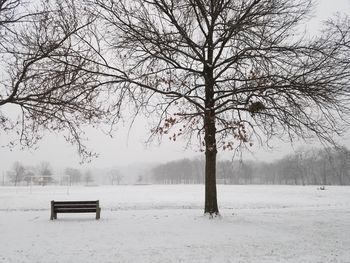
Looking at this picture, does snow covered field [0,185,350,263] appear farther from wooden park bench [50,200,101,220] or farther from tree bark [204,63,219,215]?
tree bark [204,63,219,215]

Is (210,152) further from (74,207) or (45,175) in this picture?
(45,175)

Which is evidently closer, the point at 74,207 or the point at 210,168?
the point at 74,207

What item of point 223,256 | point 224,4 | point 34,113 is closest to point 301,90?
point 224,4

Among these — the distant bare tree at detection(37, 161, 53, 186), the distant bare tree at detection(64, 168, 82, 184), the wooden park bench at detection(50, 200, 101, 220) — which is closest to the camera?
the wooden park bench at detection(50, 200, 101, 220)

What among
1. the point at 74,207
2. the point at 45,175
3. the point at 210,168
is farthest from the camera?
the point at 45,175

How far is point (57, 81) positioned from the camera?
1513cm

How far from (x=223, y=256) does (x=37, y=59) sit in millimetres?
9914

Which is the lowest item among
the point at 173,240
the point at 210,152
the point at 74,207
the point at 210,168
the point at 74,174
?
the point at 173,240

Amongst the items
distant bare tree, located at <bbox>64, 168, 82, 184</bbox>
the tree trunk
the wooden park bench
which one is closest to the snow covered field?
the wooden park bench

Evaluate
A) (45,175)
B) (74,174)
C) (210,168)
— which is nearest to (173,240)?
(210,168)

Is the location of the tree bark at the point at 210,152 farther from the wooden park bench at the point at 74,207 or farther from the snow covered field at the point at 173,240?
the wooden park bench at the point at 74,207

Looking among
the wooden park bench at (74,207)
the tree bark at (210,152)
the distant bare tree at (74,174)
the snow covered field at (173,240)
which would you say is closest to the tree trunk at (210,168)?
the tree bark at (210,152)

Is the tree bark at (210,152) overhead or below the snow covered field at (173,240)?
overhead

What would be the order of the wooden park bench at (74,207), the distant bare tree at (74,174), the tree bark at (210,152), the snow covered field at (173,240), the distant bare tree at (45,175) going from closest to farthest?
the snow covered field at (173,240), the wooden park bench at (74,207), the tree bark at (210,152), the distant bare tree at (45,175), the distant bare tree at (74,174)
